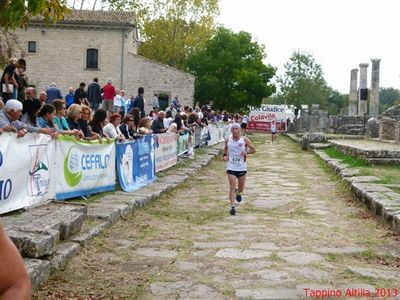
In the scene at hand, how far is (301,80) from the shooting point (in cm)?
8256

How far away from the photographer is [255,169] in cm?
1844

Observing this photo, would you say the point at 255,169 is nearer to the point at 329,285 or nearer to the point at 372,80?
the point at 329,285

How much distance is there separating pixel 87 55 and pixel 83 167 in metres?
36.2

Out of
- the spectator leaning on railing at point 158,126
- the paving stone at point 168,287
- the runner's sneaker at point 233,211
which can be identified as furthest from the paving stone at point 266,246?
the spectator leaning on railing at point 158,126

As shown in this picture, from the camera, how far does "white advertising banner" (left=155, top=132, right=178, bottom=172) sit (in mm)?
14695

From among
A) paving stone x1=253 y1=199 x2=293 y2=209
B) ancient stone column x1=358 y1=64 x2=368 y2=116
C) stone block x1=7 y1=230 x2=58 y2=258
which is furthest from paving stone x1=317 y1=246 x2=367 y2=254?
ancient stone column x1=358 y1=64 x2=368 y2=116

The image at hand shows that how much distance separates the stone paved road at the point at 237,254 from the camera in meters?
5.33

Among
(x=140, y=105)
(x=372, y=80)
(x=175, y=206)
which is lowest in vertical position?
(x=175, y=206)

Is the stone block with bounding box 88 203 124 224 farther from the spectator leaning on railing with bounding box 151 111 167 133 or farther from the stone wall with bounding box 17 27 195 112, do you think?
the stone wall with bounding box 17 27 195 112

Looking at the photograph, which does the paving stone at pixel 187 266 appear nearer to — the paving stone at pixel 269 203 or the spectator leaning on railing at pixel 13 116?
the spectator leaning on railing at pixel 13 116

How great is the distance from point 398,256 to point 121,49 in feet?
128

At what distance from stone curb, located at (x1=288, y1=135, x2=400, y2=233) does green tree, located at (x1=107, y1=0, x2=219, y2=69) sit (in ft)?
133

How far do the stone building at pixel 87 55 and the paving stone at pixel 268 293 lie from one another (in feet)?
Result: 129

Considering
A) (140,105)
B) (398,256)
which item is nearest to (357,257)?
(398,256)
